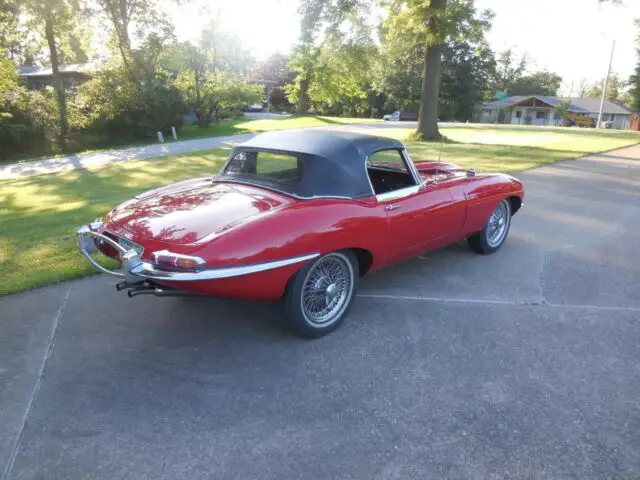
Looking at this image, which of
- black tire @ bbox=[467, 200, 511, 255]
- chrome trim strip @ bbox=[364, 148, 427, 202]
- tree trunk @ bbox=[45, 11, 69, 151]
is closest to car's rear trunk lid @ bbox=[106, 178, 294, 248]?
chrome trim strip @ bbox=[364, 148, 427, 202]

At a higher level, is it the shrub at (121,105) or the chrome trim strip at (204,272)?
the shrub at (121,105)

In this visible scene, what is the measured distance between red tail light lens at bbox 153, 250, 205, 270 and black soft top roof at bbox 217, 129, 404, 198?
1.02 meters

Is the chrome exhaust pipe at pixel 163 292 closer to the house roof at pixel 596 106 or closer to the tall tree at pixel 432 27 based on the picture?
the tall tree at pixel 432 27

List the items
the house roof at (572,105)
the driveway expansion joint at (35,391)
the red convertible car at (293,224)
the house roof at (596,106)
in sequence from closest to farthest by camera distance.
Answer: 1. the driveway expansion joint at (35,391)
2. the red convertible car at (293,224)
3. the house roof at (572,105)
4. the house roof at (596,106)

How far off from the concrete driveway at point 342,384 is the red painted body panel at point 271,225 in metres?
0.52

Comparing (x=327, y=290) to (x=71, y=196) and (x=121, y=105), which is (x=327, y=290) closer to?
(x=71, y=196)

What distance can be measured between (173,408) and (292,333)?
3.41 feet

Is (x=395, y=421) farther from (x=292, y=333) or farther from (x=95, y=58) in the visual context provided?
(x=95, y=58)

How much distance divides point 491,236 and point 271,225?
3.06m

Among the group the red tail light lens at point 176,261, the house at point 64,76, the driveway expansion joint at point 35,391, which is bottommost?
the driveway expansion joint at point 35,391

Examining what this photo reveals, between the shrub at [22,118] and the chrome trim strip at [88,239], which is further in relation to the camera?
the shrub at [22,118]

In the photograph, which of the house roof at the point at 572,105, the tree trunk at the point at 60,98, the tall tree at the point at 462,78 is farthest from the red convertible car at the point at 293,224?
the house roof at the point at 572,105

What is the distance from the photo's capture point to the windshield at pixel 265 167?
367 cm

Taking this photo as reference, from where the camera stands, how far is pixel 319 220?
3217mm
